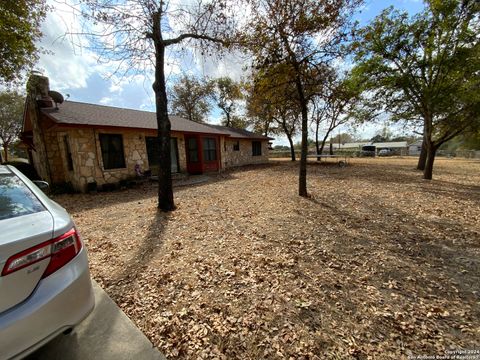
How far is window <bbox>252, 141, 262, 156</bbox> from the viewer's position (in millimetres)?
20656

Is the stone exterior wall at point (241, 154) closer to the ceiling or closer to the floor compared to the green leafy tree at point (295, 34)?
closer to the floor

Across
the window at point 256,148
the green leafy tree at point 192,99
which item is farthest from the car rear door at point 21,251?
the green leafy tree at point 192,99

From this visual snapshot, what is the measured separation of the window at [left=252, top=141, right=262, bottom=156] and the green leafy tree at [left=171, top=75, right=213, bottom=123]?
36.9 ft

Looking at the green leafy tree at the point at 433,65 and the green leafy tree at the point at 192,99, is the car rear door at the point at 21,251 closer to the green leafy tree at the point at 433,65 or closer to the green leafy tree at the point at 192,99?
the green leafy tree at the point at 433,65

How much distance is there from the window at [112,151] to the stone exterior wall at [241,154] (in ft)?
22.8

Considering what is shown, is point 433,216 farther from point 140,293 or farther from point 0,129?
point 0,129

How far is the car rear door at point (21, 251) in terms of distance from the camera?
1303 millimetres

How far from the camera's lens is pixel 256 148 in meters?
21.1

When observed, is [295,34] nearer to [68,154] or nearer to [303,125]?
[303,125]

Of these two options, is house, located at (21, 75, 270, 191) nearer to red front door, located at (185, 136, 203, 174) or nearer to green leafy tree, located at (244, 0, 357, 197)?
red front door, located at (185, 136, 203, 174)

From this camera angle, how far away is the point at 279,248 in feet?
11.7

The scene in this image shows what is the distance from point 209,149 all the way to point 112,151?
5834mm

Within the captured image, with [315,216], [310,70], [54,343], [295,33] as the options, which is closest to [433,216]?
[315,216]

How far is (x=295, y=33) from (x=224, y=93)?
77.2 ft
